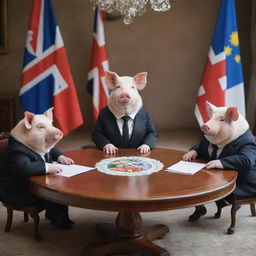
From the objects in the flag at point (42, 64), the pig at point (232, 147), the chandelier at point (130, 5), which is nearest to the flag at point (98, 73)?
the flag at point (42, 64)

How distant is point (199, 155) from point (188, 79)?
3020mm

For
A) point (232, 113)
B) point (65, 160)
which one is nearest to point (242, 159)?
point (232, 113)

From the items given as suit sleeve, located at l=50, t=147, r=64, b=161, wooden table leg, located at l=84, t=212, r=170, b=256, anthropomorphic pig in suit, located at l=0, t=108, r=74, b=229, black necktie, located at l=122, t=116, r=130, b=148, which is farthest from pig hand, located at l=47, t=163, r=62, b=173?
black necktie, located at l=122, t=116, r=130, b=148

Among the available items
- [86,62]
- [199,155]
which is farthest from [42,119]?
[86,62]

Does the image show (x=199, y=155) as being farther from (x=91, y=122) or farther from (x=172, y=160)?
(x=91, y=122)

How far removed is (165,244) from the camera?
7.52 ft

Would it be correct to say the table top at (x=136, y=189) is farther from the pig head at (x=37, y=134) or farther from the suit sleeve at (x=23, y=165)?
the pig head at (x=37, y=134)

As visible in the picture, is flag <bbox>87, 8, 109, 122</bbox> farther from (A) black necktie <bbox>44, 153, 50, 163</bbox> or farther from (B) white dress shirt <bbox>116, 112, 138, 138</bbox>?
(A) black necktie <bbox>44, 153, 50, 163</bbox>

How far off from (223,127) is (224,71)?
1381 millimetres

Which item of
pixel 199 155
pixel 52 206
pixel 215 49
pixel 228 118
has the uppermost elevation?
pixel 215 49

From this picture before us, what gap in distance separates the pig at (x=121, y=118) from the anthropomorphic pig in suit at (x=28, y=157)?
517 mm

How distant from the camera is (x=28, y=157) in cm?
205

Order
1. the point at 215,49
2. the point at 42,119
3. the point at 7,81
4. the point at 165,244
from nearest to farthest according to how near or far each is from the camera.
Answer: the point at 42,119
the point at 165,244
the point at 215,49
the point at 7,81

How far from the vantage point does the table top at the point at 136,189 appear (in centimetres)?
164
